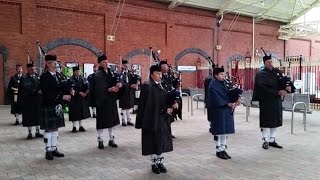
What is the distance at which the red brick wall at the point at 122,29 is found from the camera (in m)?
15.7

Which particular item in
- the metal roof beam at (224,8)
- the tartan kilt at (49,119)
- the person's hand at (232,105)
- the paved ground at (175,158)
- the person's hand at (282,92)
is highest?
the metal roof beam at (224,8)

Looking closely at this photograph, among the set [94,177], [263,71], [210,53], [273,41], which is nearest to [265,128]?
[263,71]

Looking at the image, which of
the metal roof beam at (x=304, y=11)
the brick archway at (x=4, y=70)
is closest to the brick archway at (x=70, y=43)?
the brick archway at (x=4, y=70)

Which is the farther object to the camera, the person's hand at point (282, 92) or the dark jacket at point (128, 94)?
the dark jacket at point (128, 94)

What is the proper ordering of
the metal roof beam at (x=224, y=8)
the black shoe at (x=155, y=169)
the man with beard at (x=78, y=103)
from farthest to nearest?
the metal roof beam at (x=224, y=8), the man with beard at (x=78, y=103), the black shoe at (x=155, y=169)

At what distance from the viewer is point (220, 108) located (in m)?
6.29

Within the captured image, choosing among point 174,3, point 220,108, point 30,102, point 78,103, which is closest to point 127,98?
point 78,103

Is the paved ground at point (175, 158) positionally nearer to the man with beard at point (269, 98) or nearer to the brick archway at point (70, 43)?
the man with beard at point (269, 98)

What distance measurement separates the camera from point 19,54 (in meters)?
15.8

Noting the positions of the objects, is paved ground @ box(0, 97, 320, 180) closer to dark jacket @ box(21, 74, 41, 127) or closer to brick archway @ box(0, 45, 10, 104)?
dark jacket @ box(21, 74, 41, 127)

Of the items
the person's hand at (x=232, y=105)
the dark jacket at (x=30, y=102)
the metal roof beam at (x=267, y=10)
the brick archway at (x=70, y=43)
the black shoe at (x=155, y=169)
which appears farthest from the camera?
the metal roof beam at (x=267, y=10)

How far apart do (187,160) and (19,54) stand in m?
12.4

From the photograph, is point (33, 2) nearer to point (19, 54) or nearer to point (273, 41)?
point (19, 54)

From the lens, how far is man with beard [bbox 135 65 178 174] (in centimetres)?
541
